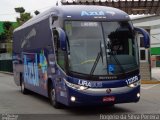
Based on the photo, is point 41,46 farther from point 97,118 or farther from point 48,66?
point 97,118

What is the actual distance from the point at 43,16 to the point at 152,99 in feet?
17.4

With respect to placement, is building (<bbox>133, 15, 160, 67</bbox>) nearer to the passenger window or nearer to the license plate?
the passenger window

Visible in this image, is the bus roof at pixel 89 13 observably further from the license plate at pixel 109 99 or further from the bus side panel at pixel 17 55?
the bus side panel at pixel 17 55

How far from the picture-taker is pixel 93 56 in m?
12.7

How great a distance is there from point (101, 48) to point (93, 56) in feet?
1.09

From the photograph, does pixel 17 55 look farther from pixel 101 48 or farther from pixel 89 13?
pixel 101 48

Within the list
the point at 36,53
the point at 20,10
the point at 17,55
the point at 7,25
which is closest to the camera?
the point at 36,53

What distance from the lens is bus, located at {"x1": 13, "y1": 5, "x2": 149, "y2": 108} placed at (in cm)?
1245

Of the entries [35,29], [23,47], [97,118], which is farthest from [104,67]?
[23,47]

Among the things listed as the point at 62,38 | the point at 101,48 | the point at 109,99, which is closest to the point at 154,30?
the point at 101,48

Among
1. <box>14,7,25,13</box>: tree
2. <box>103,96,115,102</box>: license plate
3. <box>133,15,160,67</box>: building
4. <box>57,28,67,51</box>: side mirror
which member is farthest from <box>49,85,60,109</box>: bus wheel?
<box>14,7,25,13</box>: tree

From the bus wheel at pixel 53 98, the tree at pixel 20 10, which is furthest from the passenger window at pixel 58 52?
the tree at pixel 20 10

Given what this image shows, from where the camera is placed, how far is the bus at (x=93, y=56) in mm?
12453

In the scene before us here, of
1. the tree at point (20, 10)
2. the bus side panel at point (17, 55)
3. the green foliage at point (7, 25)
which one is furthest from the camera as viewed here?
the green foliage at point (7, 25)
